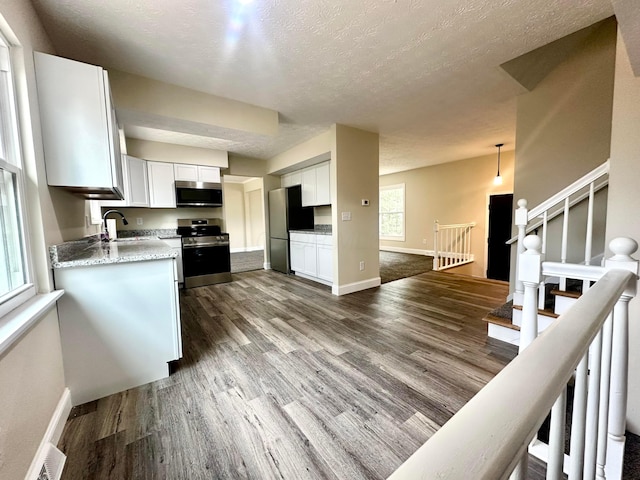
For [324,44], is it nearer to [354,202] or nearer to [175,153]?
[354,202]

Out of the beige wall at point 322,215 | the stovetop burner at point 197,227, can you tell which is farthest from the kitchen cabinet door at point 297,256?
A: the stovetop burner at point 197,227

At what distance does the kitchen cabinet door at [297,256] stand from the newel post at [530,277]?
3.84m

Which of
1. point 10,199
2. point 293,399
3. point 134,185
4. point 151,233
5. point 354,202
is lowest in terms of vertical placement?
point 293,399

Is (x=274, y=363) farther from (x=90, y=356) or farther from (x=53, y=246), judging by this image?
(x=53, y=246)

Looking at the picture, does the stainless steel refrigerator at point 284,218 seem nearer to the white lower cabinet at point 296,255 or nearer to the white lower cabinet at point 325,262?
the white lower cabinet at point 296,255

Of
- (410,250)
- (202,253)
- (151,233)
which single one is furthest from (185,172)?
(410,250)

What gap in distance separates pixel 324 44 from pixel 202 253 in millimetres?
3621

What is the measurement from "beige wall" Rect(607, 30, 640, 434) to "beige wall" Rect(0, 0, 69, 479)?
2.79 m

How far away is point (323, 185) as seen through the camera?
175 inches

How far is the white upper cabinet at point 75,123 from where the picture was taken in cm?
157

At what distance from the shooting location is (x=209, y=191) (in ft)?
15.1

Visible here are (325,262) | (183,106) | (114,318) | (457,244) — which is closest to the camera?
(114,318)

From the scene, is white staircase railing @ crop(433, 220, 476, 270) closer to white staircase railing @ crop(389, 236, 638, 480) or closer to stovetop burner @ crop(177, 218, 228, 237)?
stovetop burner @ crop(177, 218, 228, 237)

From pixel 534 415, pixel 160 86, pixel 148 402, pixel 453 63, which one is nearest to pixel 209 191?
pixel 160 86
